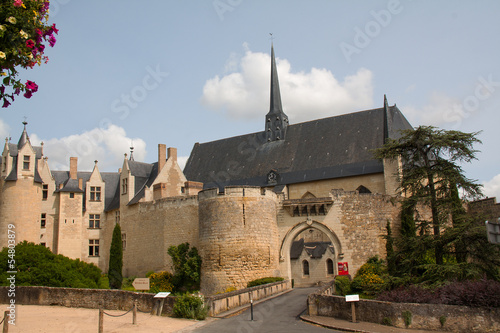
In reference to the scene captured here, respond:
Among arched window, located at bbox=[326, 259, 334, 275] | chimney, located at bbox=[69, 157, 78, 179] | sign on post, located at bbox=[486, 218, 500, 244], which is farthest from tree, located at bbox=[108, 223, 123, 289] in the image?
sign on post, located at bbox=[486, 218, 500, 244]

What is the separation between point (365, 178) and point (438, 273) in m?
13.2

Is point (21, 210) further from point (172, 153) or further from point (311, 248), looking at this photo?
point (311, 248)

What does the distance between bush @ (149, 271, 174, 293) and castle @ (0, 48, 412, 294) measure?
162 cm

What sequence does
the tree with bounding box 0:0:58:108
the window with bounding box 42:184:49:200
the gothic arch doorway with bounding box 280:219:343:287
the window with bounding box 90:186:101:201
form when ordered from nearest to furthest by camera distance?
the tree with bounding box 0:0:58:108
the window with bounding box 42:184:49:200
the window with bounding box 90:186:101:201
the gothic arch doorway with bounding box 280:219:343:287

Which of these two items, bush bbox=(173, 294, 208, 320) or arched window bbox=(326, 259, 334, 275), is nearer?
bush bbox=(173, 294, 208, 320)

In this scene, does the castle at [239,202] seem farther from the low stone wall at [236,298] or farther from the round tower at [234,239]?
the low stone wall at [236,298]

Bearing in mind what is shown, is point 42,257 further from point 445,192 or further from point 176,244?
point 445,192

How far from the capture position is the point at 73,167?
112 ft

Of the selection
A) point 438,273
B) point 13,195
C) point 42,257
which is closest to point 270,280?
point 438,273

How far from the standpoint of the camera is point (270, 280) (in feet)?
74.2

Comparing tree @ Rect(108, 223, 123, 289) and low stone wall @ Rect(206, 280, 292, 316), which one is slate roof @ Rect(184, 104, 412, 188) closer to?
tree @ Rect(108, 223, 123, 289)

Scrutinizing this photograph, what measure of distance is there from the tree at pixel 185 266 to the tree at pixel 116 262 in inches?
166

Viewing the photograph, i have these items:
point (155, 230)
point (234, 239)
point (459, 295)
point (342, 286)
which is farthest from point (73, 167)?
point (459, 295)

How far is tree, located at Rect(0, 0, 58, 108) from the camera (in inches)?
228
